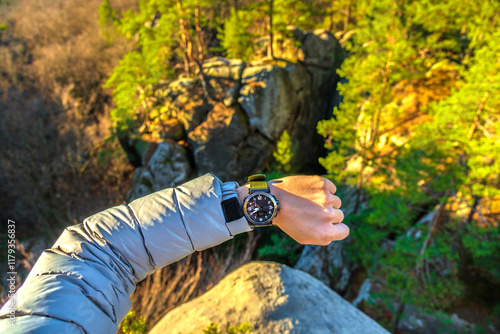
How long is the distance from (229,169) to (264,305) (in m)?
11.4

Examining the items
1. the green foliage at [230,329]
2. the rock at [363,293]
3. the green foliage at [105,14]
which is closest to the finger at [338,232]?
the green foliage at [230,329]

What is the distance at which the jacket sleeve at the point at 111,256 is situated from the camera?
41.4 inches

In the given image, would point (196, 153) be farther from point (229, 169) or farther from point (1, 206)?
point (1, 206)

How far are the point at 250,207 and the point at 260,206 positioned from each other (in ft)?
0.26

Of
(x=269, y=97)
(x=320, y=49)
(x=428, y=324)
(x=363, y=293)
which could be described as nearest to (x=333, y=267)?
(x=363, y=293)

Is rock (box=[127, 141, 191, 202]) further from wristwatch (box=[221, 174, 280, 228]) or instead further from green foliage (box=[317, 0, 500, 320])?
wristwatch (box=[221, 174, 280, 228])

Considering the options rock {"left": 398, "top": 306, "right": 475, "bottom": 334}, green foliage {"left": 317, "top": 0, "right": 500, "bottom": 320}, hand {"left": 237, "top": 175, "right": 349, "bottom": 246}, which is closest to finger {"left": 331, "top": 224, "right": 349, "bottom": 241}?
hand {"left": 237, "top": 175, "right": 349, "bottom": 246}

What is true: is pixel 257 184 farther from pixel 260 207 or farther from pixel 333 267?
pixel 333 267

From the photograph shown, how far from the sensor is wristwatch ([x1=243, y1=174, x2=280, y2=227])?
5.75 feet

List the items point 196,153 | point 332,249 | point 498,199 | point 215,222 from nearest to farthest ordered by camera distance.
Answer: point 215,222, point 498,199, point 332,249, point 196,153

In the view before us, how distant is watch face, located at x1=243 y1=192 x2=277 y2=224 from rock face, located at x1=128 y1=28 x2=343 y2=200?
465 inches

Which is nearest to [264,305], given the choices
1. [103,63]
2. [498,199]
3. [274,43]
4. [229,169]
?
[498,199]

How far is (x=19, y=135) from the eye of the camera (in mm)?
15852

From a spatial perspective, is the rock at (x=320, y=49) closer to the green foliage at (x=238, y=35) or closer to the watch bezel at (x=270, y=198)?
the green foliage at (x=238, y=35)
